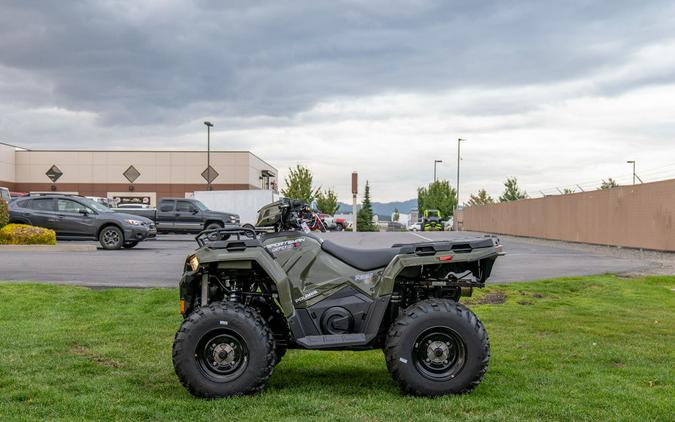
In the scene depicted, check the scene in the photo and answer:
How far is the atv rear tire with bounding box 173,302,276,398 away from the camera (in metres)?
5.57

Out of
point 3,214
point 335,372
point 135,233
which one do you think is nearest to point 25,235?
point 3,214

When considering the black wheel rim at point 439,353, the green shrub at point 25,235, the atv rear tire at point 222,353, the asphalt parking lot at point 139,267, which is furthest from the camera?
the green shrub at point 25,235

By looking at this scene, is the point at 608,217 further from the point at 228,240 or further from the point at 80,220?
the point at 228,240

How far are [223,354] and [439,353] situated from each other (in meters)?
1.66

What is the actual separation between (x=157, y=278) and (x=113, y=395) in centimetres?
841

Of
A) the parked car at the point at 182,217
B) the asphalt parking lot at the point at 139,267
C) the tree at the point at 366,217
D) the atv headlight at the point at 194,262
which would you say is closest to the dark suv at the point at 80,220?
the asphalt parking lot at the point at 139,267

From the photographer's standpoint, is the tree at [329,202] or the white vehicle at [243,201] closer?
the white vehicle at [243,201]

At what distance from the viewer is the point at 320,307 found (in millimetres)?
5859

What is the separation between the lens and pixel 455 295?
6242mm

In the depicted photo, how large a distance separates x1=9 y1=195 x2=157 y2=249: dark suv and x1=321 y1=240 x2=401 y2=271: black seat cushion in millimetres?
18064

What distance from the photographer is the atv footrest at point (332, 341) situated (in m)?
5.75

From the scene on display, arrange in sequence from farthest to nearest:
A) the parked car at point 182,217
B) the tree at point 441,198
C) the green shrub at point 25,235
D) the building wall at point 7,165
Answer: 1. the tree at point 441,198
2. the building wall at point 7,165
3. the parked car at point 182,217
4. the green shrub at point 25,235

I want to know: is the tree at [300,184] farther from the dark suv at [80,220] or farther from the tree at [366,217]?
the dark suv at [80,220]

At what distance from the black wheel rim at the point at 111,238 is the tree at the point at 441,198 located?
72.5 m
